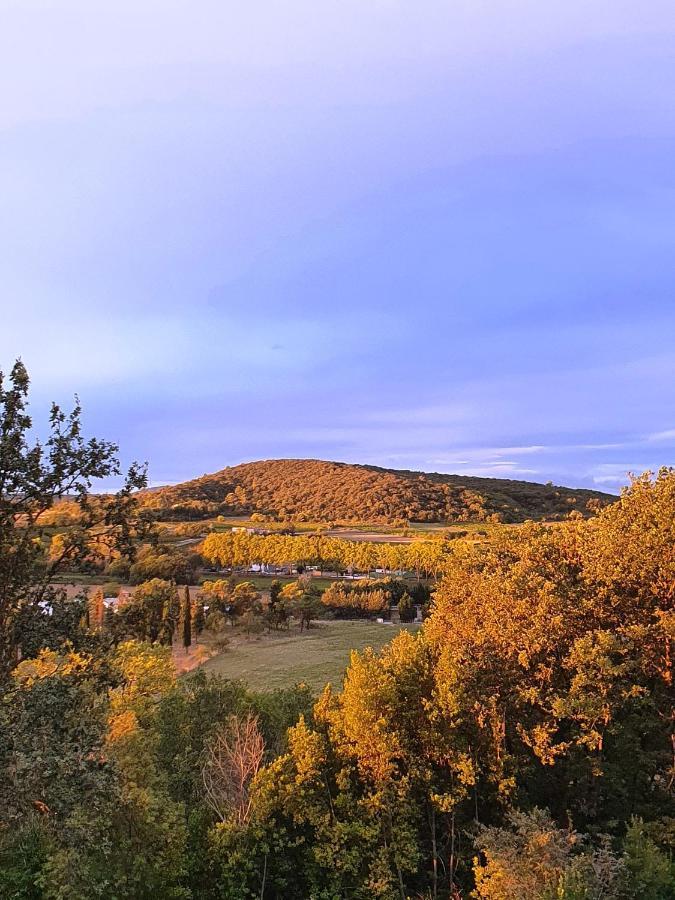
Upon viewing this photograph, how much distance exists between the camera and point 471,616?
27.1 m

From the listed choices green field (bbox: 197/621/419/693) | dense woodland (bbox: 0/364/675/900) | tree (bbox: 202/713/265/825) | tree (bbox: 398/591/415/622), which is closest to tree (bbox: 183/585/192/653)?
green field (bbox: 197/621/419/693)

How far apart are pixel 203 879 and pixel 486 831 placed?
37.6 ft

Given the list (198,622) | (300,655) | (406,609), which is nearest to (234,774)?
(300,655)

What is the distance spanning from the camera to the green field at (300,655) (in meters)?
57.2

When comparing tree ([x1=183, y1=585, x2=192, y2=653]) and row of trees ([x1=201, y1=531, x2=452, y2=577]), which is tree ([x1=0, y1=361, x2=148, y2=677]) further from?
row of trees ([x1=201, y1=531, x2=452, y2=577])

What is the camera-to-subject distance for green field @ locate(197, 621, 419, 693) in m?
57.2

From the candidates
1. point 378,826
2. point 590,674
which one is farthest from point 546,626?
point 378,826

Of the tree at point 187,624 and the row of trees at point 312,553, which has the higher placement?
the row of trees at point 312,553

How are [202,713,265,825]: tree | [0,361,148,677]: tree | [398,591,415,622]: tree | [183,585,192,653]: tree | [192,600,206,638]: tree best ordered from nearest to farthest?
1. [0,361,148,677]: tree
2. [202,713,265,825]: tree
3. [183,585,192,653]: tree
4. [192,600,206,638]: tree
5. [398,591,415,622]: tree

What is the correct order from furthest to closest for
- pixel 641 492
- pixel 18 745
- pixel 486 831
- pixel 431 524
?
pixel 431 524, pixel 641 492, pixel 486 831, pixel 18 745

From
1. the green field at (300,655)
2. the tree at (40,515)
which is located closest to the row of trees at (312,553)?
the green field at (300,655)

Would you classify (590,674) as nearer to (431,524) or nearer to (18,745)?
(18,745)

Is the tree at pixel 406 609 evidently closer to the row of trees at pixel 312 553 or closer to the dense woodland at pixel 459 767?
the row of trees at pixel 312 553

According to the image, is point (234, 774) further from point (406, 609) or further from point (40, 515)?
→ point (406, 609)
